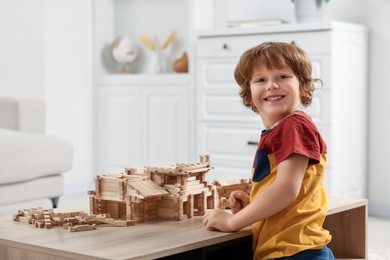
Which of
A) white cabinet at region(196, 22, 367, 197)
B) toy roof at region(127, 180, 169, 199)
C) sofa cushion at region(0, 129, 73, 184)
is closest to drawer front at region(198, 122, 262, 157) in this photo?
white cabinet at region(196, 22, 367, 197)

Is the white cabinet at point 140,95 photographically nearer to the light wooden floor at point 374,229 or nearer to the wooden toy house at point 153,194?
the light wooden floor at point 374,229

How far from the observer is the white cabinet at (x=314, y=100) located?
3547 mm

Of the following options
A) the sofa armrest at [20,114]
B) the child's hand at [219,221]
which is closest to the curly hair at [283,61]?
the child's hand at [219,221]

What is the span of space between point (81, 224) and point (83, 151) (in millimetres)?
2955

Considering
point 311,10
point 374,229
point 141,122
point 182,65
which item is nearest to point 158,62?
point 182,65

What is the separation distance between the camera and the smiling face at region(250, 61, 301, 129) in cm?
171

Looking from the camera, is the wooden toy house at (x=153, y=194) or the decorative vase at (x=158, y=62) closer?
the wooden toy house at (x=153, y=194)

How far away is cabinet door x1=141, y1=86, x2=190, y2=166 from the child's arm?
8.64 feet

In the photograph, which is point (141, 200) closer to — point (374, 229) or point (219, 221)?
point (219, 221)

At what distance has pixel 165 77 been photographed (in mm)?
4371

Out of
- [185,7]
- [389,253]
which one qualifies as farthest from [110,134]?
[389,253]

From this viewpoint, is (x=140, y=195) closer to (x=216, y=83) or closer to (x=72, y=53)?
(x=216, y=83)

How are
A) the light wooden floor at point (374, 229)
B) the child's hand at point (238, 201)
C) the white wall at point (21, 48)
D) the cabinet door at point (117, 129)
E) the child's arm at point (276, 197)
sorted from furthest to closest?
the cabinet door at point (117, 129)
the white wall at point (21, 48)
the light wooden floor at point (374, 229)
the child's hand at point (238, 201)
the child's arm at point (276, 197)

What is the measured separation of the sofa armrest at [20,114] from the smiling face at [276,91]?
196 centimetres
